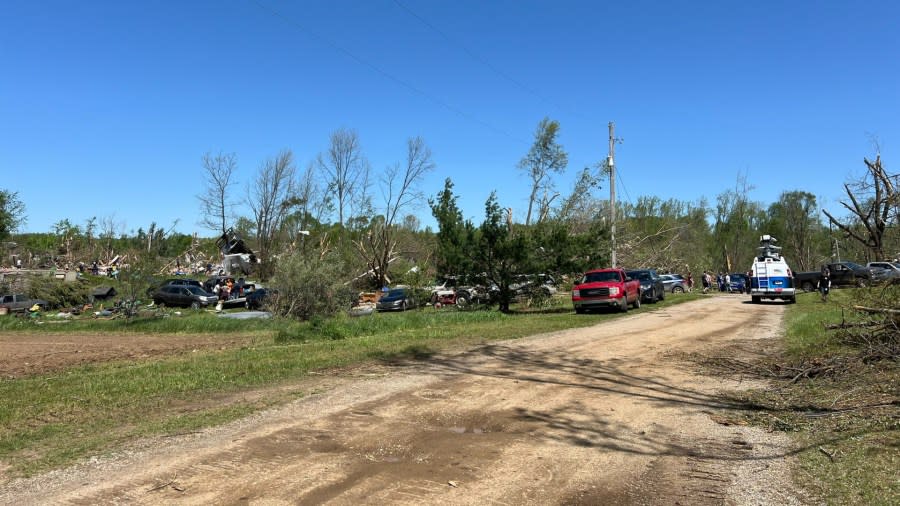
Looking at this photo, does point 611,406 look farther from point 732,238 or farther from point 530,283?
point 732,238

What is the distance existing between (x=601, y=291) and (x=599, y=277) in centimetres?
135

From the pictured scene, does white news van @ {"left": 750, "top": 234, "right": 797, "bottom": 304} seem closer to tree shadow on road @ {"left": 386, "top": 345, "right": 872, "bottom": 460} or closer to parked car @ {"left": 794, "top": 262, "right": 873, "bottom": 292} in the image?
parked car @ {"left": 794, "top": 262, "right": 873, "bottom": 292}

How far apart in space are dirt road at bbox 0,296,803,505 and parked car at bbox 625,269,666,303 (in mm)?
22533

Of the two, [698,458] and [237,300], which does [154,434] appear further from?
[237,300]

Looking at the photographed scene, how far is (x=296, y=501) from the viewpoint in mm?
4566

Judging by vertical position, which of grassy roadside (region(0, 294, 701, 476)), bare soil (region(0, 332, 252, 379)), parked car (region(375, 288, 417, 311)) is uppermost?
parked car (region(375, 288, 417, 311))

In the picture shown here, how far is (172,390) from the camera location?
9242mm

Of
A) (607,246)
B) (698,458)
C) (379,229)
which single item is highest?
(379,229)

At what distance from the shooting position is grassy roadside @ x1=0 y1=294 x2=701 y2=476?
6488mm

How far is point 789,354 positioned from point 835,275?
34133mm

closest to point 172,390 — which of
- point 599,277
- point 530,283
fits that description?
point 530,283

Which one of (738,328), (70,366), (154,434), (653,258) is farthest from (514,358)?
(653,258)

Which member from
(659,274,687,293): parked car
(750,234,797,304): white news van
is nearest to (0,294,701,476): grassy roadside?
(750,234,797,304): white news van

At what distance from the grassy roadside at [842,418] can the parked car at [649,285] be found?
20.3 meters
